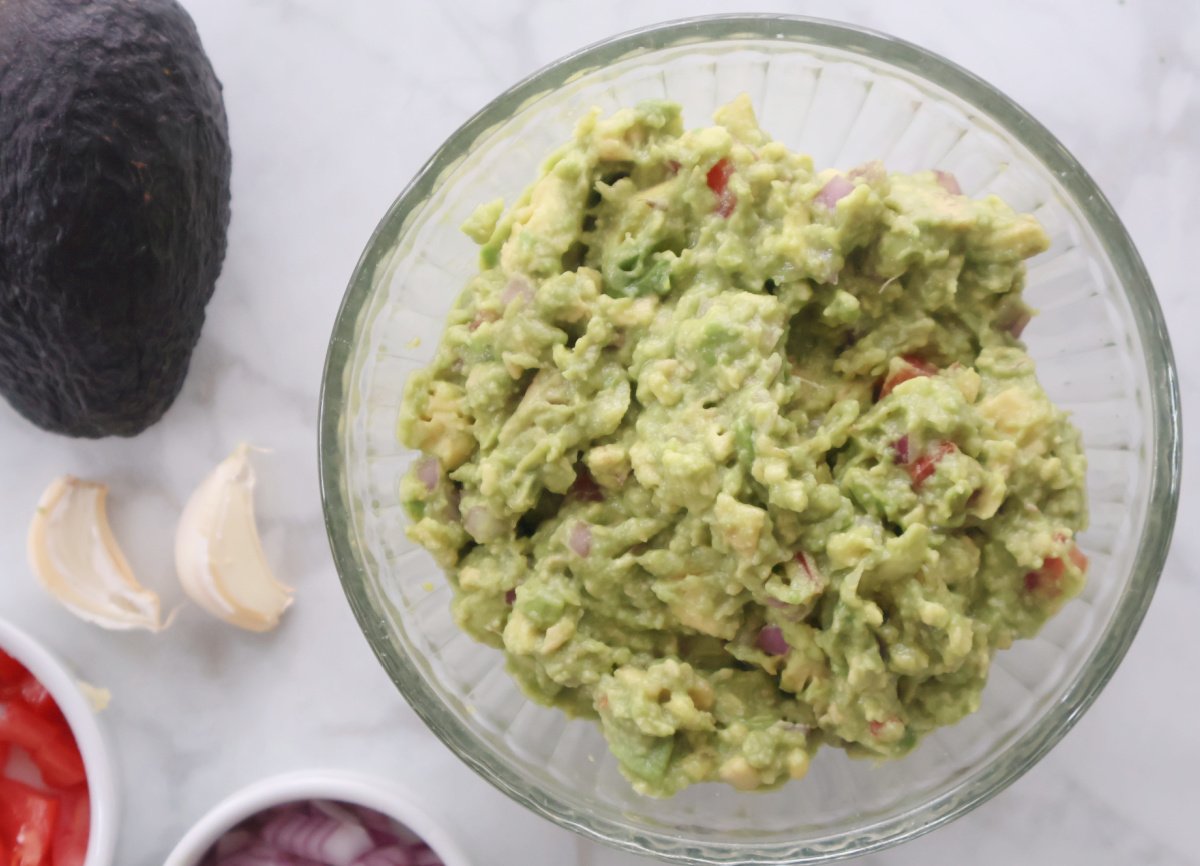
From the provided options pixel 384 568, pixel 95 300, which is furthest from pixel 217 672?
pixel 95 300

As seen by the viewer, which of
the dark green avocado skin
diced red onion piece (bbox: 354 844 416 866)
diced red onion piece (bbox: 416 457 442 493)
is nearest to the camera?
diced red onion piece (bbox: 416 457 442 493)

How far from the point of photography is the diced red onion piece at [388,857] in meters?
1.95

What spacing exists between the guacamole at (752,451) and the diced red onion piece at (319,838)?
0.65 metres

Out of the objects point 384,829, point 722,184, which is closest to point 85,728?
point 384,829

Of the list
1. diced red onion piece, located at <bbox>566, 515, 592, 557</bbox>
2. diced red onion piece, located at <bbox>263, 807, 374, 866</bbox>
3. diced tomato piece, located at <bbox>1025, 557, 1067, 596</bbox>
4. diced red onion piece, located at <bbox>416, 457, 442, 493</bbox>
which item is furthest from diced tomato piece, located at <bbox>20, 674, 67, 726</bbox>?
diced tomato piece, located at <bbox>1025, 557, 1067, 596</bbox>

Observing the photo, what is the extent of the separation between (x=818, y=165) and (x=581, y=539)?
0.71 metres

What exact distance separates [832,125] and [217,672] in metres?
1.30

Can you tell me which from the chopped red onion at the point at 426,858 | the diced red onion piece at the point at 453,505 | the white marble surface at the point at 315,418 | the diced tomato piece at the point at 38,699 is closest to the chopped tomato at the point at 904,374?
the diced red onion piece at the point at 453,505

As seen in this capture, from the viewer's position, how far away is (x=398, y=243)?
1649 millimetres

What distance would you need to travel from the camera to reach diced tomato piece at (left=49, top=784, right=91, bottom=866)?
1966mm

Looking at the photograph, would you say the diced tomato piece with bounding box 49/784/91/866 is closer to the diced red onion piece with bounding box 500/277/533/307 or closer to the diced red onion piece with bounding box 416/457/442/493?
the diced red onion piece with bounding box 416/457/442/493

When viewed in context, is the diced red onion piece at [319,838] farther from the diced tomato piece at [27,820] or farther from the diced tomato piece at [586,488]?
the diced tomato piece at [586,488]

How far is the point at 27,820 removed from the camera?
1957 millimetres

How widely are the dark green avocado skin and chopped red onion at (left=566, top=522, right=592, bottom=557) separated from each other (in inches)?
30.1
